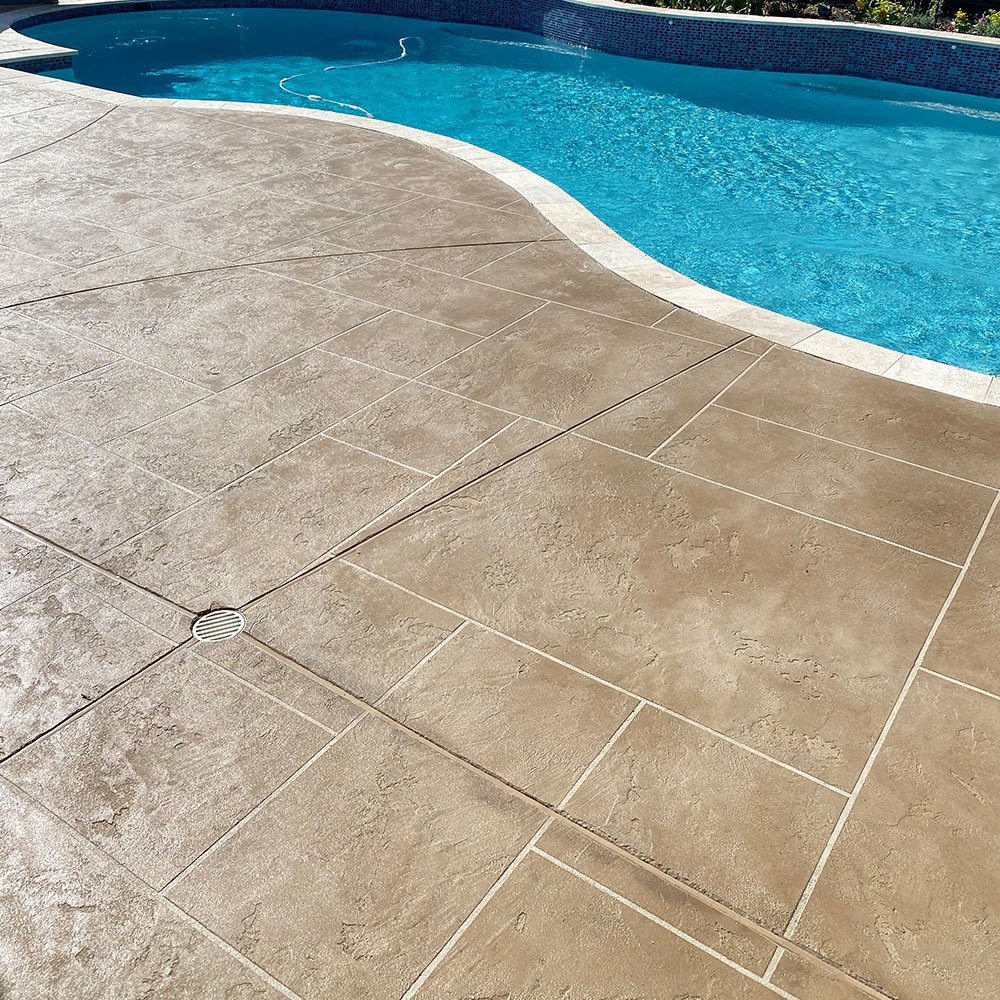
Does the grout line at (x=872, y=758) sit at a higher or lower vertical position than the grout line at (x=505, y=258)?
lower

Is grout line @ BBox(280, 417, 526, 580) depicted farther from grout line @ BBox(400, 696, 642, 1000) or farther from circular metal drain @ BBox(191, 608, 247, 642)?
grout line @ BBox(400, 696, 642, 1000)

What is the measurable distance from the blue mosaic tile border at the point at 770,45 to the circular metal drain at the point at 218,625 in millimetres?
15756

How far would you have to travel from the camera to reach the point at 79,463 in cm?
473

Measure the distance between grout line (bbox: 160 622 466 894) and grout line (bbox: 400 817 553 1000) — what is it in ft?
2.53

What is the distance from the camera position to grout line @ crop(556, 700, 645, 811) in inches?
122

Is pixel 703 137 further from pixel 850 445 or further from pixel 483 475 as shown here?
pixel 483 475

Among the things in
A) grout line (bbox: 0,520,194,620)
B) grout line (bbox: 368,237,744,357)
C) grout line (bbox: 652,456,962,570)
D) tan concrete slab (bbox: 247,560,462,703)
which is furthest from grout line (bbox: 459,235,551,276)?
tan concrete slab (bbox: 247,560,462,703)

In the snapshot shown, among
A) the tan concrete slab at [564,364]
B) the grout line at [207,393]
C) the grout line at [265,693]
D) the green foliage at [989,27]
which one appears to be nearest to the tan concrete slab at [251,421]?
the grout line at [207,393]

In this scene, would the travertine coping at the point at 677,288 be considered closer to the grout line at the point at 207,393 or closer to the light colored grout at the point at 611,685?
the grout line at the point at 207,393

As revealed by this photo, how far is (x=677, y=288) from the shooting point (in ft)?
22.3

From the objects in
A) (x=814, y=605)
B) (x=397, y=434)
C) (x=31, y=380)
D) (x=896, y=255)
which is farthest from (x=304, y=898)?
(x=896, y=255)

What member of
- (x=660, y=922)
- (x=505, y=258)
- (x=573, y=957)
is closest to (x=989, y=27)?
(x=505, y=258)

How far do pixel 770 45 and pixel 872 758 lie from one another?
16.1 m

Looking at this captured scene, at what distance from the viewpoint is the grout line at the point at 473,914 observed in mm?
2586
